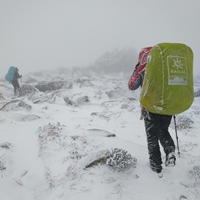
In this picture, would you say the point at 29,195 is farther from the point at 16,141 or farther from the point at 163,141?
the point at 163,141

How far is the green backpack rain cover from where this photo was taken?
8.70 ft

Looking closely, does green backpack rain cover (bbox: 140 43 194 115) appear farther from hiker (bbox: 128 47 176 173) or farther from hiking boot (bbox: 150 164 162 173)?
hiking boot (bbox: 150 164 162 173)

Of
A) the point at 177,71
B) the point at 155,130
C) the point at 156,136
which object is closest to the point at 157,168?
the point at 156,136

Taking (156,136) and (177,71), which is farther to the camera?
(156,136)

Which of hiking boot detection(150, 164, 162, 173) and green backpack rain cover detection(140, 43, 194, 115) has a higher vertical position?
green backpack rain cover detection(140, 43, 194, 115)

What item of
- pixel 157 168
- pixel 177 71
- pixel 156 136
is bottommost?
pixel 157 168

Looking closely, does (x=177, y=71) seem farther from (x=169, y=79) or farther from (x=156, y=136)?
(x=156, y=136)

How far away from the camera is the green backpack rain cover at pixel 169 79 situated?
265cm

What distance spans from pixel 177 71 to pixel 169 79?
0.66 feet

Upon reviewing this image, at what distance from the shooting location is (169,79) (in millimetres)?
2643

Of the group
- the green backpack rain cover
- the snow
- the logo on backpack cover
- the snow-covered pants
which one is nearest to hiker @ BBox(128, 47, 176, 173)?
the snow-covered pants

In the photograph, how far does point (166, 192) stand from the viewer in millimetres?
2725

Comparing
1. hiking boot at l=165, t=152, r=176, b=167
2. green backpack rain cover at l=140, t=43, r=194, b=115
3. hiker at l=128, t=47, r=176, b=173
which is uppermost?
green backpack rain cover at l=140, t=43, r=194, b=115

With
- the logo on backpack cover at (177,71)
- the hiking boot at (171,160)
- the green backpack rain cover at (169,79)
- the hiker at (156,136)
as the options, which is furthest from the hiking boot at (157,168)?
the logo on backpack cover at (177,71)
